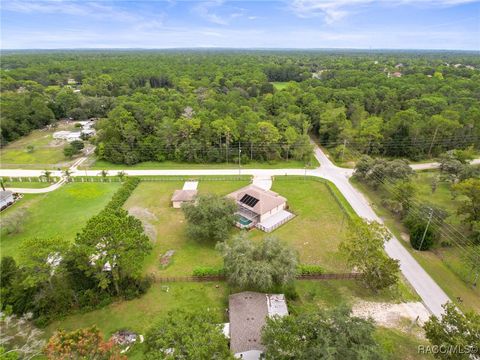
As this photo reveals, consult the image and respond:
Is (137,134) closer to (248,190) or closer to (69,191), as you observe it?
(69,191)

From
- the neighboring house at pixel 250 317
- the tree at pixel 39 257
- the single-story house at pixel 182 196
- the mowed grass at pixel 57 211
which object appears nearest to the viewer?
the neighboring house at pixel 250 317

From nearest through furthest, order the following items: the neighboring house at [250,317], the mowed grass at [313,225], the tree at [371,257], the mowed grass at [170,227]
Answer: the neighboring house at [250,317]
the tree at [371,257]
the mowed grass at [170,227]
the mowed grass at [313,225]

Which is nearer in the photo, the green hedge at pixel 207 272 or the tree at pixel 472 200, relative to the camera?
the green hedge at pixel 207 272

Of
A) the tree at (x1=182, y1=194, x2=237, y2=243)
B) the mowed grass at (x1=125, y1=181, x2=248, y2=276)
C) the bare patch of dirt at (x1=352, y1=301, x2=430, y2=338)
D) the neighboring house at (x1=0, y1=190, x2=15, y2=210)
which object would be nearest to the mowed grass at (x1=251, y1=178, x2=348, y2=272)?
the tree at (x1=182, y1=194, x2=237, y2=243)

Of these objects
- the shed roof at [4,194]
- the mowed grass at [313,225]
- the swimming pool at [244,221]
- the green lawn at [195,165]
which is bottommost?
the green lawn at [195,165]

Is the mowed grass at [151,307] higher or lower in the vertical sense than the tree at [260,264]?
lower

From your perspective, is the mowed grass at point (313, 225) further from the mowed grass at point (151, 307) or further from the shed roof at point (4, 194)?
the shed roof at point (4, 194)

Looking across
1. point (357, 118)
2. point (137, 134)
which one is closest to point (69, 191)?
point (137, 134)

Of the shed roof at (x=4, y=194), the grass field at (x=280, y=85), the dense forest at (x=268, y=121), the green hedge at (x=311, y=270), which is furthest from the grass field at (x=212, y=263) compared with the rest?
the grass field at (x=280, y=85)

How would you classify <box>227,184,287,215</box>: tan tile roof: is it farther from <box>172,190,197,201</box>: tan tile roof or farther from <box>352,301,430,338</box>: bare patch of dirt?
<box>352,301,430,338</box>: bare patch of dirt
